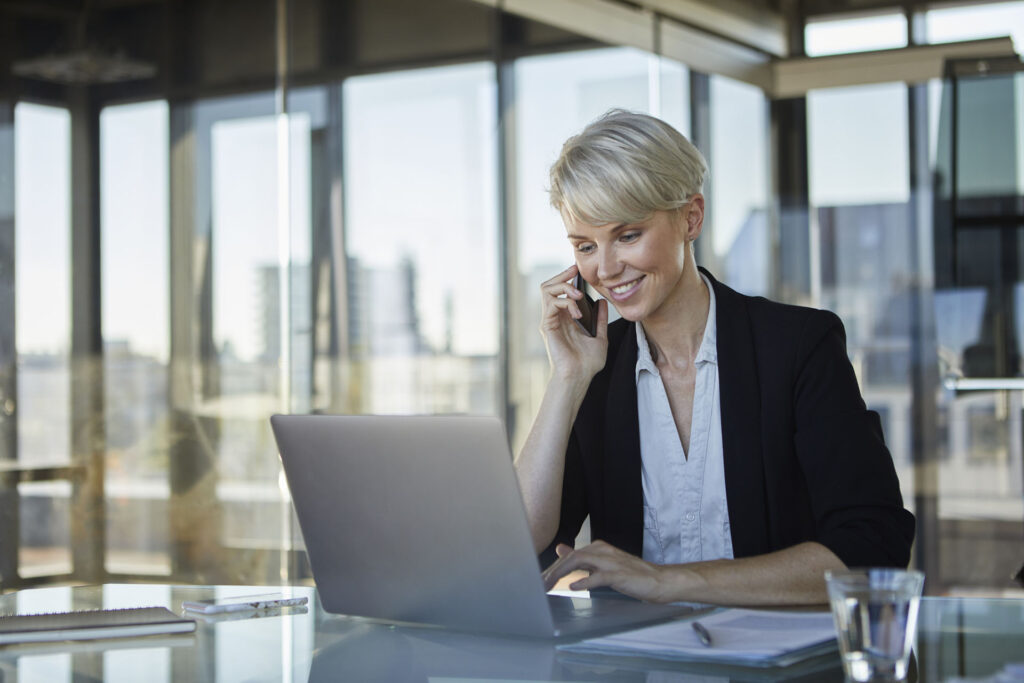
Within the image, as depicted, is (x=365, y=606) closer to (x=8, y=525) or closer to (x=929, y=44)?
(x=8, y=525)

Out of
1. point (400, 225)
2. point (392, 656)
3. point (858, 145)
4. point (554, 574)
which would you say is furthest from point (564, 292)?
point (858, 145)

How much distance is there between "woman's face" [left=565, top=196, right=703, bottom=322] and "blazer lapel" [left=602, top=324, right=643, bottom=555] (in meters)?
0.13

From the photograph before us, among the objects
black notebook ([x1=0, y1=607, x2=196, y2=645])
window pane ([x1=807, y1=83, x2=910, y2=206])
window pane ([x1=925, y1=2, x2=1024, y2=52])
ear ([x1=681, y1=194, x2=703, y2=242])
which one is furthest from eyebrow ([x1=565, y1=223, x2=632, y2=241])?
window pane ([x1=925, y1=2, x2=1024, y2=52])

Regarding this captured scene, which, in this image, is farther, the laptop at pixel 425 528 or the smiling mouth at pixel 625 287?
the smiling mouth at pixel 625 287

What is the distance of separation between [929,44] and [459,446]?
4.23 m

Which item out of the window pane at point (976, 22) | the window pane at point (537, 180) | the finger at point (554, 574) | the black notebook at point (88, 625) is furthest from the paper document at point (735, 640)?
the window pane at point (976, 22)

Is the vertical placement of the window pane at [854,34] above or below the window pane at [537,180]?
above

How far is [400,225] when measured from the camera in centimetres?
415

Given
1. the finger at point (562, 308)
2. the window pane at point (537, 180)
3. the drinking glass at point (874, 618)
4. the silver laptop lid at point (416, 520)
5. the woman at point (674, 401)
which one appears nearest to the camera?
the drinking glass at point (874, 618)

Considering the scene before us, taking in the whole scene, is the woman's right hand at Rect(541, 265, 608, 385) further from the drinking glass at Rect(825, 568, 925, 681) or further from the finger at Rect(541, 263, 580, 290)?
the drinking glass at Rect(825, 568, 925, 681)

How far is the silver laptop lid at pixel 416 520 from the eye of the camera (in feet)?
4.09

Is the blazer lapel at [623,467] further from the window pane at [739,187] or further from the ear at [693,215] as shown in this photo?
the window pane at [739,187]

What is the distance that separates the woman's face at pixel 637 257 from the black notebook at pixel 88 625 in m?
0.87

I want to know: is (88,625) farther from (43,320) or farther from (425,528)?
(43,320)
